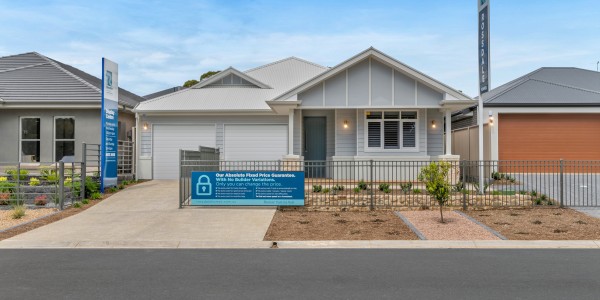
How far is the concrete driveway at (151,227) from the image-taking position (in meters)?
8.80

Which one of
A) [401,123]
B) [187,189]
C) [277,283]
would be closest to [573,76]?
[401,123]

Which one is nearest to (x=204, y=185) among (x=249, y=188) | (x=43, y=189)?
(x=249, y=188)

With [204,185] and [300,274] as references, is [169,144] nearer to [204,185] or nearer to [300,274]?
[204,185]

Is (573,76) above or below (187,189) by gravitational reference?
above

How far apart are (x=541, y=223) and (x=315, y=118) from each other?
10356mm

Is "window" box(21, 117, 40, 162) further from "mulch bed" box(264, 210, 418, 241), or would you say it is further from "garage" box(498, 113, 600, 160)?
"garage" box(498, 113, 600, 160)

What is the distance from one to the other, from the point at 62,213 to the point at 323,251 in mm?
7774

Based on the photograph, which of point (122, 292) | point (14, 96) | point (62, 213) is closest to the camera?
point (122, 292)

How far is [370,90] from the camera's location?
16.9m

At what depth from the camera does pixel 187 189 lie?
13312 millimetres

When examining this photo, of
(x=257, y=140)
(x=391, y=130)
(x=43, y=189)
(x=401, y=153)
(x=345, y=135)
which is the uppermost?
(x=391, y=130)

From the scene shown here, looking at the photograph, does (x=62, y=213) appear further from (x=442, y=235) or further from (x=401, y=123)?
(x=401, y=123)

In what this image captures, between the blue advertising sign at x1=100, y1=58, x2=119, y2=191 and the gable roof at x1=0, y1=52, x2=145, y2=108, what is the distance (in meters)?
3.34

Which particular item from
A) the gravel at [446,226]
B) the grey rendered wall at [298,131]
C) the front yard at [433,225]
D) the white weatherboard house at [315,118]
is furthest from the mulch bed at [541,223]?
the grey rendered wall at [298,131]
